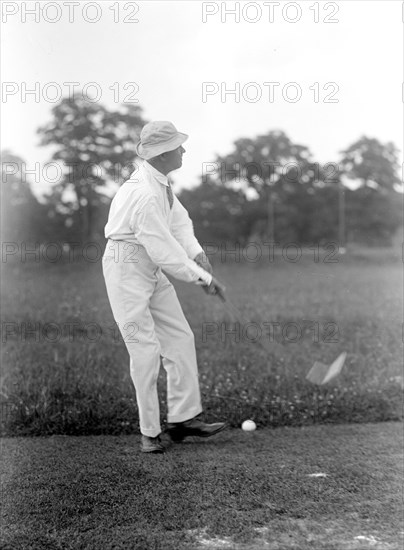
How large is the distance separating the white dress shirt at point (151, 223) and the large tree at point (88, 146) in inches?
54.5

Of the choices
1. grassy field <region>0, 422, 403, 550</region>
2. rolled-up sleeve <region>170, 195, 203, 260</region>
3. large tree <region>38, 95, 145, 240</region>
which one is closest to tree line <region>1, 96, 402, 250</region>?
large tree <region>38, 95, 145, 240</region>

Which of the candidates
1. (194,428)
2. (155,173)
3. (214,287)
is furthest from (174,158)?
(194,428)

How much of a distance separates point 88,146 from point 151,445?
9.62 ft

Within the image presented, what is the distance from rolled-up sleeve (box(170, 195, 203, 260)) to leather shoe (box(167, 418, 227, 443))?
104cm

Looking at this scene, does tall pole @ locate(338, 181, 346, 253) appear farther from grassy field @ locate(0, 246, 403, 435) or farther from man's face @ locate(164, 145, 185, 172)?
man's face @ locate(164, 145, 185, 172)

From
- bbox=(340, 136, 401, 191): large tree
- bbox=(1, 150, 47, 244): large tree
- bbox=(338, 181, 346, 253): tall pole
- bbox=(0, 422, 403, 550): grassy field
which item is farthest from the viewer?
bbox=(338, 181, 346, 253): tall pole

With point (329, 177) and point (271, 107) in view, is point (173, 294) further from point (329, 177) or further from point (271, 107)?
point (329, 177)

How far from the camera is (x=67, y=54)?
4.89 m

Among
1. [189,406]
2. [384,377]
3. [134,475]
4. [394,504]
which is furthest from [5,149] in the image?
[394,504]

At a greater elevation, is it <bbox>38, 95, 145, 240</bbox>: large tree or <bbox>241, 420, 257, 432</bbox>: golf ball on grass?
<bbox>38, 95, 145, 240</bbox>: large tree

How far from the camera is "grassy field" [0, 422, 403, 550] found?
2.94 meters

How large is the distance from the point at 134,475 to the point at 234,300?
3858mm

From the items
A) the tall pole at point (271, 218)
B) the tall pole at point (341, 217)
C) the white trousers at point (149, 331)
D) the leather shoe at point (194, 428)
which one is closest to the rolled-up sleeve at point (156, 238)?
the white trousers at point (149, 331)

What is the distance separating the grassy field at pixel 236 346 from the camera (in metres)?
5.13
